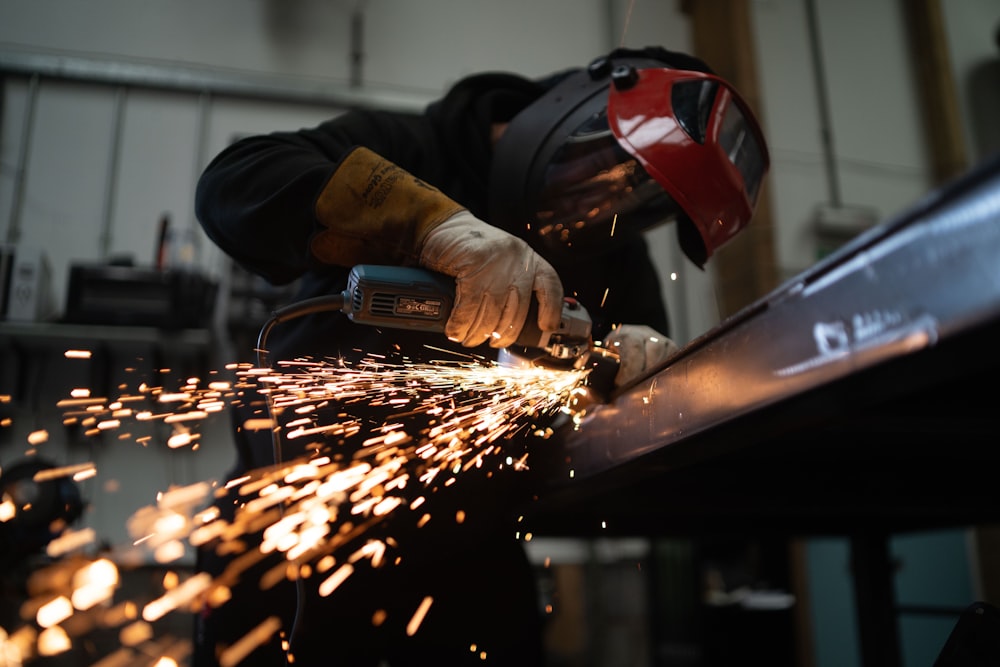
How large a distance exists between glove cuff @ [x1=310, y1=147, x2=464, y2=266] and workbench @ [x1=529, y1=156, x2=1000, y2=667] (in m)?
0.38

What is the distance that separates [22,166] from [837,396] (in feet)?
12.2

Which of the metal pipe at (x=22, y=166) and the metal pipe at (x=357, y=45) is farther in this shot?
the metal pipe at (x=357, y=45)

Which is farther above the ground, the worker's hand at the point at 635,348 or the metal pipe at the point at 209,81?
the metal pipe at the point at 209,81

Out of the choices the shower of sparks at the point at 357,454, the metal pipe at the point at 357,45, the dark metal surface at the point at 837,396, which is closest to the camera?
the dark metal surface at the point at 837,396

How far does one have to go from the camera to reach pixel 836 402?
59 centimetres

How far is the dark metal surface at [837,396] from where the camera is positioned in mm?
457

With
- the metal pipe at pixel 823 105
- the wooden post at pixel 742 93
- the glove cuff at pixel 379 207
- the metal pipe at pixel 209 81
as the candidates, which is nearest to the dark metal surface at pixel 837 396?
the glove cuff at pixel 379 207

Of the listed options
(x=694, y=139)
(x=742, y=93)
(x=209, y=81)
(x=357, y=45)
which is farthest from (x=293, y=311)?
(x=742, y=93)

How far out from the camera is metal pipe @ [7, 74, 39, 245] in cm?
326

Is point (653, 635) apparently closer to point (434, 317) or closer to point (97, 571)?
point (97, 571)

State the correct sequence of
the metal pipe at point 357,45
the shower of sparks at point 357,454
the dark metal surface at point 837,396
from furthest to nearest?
the metal pipe at point 357,45 → the shower of sparks at point 357,454 → the dark metal surface at point 837,396

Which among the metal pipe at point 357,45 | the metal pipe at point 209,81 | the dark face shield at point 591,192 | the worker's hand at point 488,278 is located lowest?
the worker's hand at point 488,278

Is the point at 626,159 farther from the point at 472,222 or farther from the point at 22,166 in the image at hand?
the point at 22,166

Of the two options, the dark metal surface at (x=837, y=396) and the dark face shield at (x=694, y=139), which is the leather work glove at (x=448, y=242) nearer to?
the dark metal surface at (x=837, y=396)
